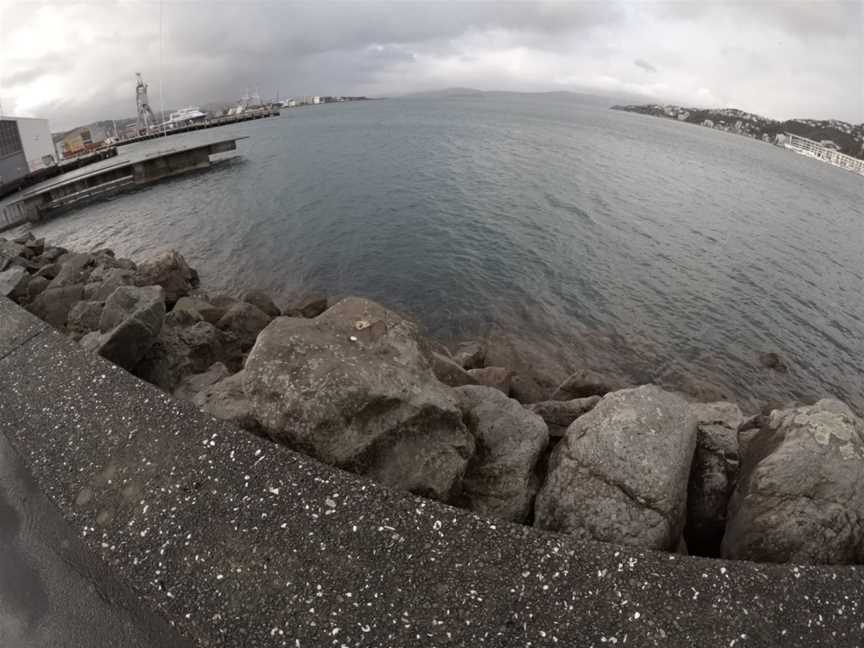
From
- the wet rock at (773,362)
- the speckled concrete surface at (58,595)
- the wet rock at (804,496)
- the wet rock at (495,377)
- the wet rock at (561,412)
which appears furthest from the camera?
the wet rock at (773,362)

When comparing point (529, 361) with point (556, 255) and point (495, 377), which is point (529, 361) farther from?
point (556, 255)

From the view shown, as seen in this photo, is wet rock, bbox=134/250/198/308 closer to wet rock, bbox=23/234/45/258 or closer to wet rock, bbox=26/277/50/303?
wet rock, bbox=26/277/50/303

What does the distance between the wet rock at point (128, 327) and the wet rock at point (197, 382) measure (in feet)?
2.72

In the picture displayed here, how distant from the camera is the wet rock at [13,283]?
1030cm

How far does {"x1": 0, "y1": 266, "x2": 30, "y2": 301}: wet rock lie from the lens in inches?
406

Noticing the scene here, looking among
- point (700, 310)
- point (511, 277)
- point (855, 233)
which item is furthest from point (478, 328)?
point (855, 233)

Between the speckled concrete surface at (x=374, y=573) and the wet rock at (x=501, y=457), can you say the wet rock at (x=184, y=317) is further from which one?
the wet rock at (x=501, y=457)

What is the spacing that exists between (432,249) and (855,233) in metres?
35.4

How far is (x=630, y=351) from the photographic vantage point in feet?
48.5

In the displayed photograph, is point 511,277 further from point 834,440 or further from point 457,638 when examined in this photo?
point 457,638

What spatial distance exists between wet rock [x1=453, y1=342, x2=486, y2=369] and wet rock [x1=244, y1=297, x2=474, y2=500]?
6.97m

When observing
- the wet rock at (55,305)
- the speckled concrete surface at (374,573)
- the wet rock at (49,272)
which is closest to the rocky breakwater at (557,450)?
the speckled concrete surface at (374,573)

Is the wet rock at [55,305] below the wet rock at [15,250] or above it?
above

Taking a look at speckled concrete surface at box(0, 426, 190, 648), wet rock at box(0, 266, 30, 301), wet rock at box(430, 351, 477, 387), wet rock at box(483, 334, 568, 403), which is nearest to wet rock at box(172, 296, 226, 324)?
wet rock at box(0, 266, 30, 301)
